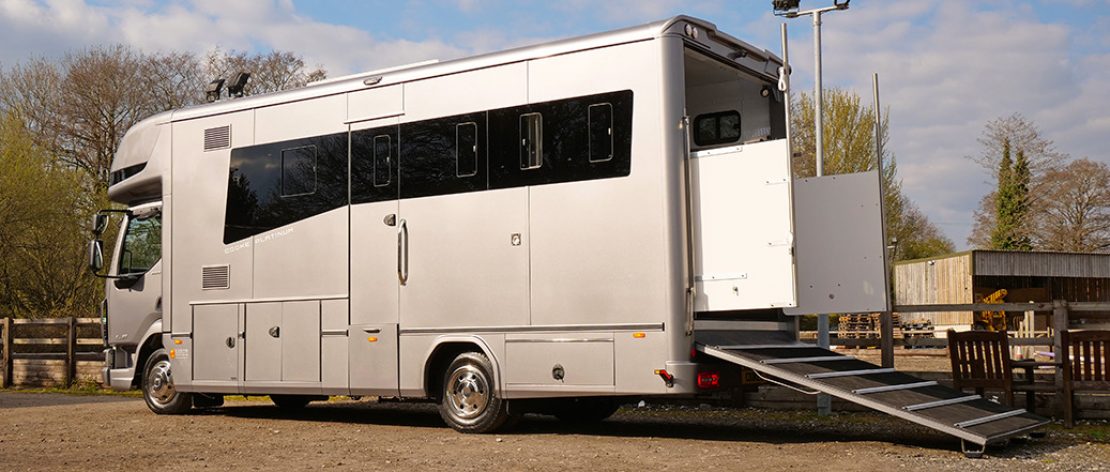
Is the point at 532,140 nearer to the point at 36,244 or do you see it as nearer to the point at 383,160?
the point at 383,160

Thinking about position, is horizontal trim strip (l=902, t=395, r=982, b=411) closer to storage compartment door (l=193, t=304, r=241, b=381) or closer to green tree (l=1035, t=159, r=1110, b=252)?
storage compartment door (l=193, t=304, r=241, b=381)

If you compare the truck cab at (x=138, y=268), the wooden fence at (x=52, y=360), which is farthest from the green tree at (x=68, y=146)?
the truck cab at (x=138, y=268)

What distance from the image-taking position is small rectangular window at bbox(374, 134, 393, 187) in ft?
34.0

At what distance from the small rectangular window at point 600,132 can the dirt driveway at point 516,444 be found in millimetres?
2264

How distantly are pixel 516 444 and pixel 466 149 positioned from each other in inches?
99.8

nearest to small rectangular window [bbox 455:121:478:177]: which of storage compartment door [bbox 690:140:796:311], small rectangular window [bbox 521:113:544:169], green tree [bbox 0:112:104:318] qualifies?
small rectangular window [bbox 521:113:544:169]

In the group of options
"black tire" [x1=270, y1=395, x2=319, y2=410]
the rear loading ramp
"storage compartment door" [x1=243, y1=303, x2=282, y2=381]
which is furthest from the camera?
"black tire" [x1=270, y1=395, x2=319, y2=410]

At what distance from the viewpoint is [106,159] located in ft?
103

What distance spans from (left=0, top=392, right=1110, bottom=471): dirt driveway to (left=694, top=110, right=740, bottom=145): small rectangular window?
2580 mm

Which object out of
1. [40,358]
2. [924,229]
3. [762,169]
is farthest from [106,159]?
[924,229]

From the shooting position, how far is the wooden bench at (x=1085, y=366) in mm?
9523

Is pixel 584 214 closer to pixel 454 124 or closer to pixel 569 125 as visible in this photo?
pixel 569 125

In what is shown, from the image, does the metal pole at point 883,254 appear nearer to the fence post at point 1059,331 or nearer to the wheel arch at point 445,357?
the fence post at point 1059,331

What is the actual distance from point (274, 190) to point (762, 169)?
16.0 ft
